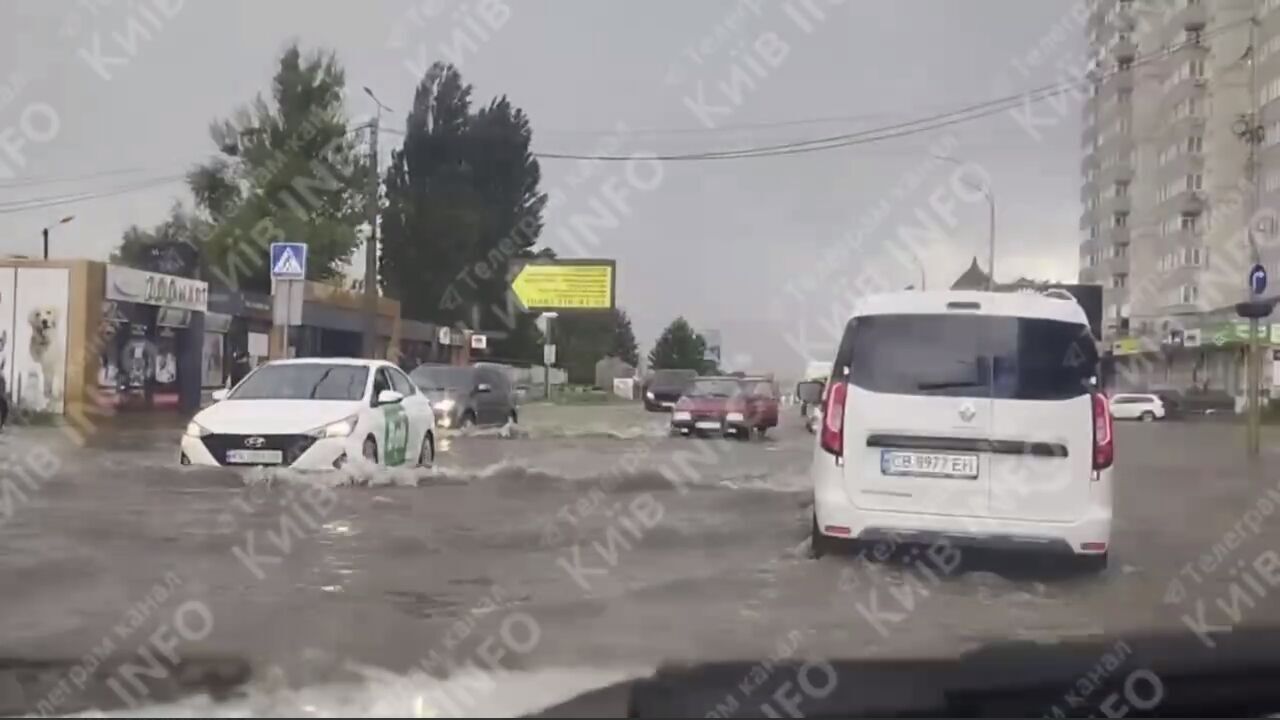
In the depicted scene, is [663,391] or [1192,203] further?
[1192,203]

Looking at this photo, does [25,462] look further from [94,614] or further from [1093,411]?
[1093,411]

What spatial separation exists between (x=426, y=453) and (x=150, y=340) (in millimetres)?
21469

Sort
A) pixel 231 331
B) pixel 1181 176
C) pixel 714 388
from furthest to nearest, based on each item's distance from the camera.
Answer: pixel 1181 176 → pixel 231 331 → pixel 714 388

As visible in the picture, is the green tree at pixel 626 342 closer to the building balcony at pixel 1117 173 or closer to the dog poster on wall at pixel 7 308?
the building balcony at pixel 1117 173

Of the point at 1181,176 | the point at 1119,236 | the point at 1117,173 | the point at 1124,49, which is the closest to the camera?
the point at 1181,176

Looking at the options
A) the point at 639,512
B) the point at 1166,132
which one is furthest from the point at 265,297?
the point at 1166,132

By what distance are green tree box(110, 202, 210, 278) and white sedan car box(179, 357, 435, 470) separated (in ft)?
86.9

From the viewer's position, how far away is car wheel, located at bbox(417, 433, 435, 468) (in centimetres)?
1642

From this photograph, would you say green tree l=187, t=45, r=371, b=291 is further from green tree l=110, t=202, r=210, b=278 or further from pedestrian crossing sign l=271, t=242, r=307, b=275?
pedestrian crossing sign l=271, t=242, r=307, b=275

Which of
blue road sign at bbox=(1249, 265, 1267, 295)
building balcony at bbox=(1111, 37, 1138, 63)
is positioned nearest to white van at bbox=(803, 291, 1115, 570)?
blue road sign at bbox=(1249, 265, 1267, 295)

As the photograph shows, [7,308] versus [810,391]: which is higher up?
[7,308]

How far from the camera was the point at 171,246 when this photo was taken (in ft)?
141

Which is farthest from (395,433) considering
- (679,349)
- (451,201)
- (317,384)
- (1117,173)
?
(679,349)

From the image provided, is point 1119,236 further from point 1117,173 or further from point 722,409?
point 722,409
